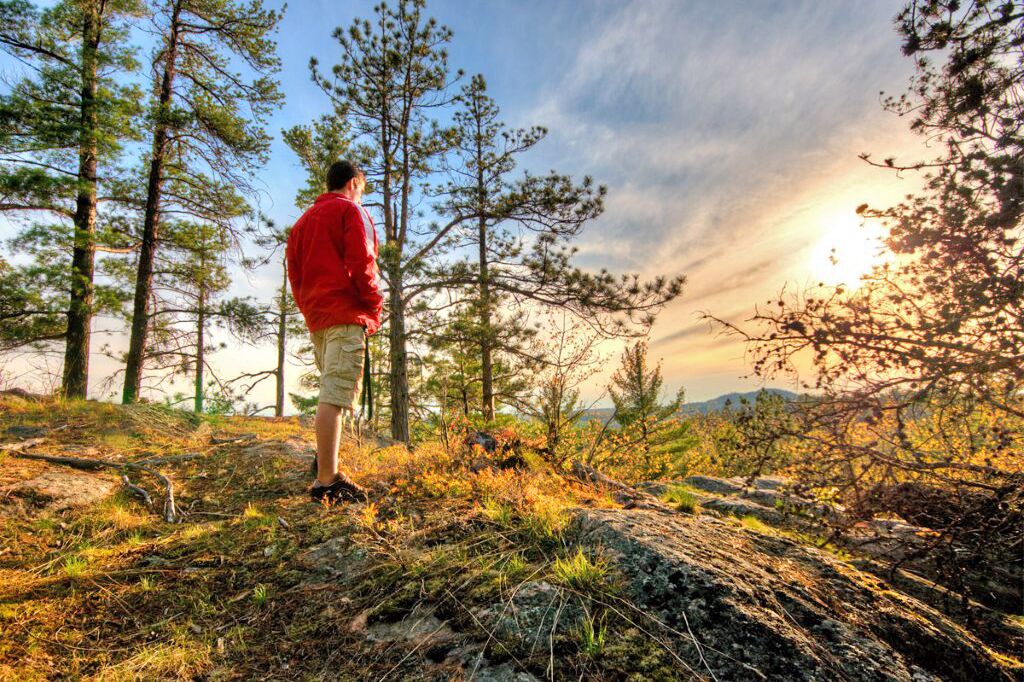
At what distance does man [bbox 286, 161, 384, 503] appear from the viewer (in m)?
3.22

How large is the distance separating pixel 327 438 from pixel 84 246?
33.4 feet

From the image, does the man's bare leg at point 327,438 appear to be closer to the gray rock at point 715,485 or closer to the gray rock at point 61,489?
the gray rock at point 61,489

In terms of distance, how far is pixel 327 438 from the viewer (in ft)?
10.4

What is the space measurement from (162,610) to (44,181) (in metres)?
10.8

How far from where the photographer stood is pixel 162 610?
2.13m

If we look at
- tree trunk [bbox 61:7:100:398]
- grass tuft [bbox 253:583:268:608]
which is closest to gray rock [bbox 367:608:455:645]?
grass tuft [bbox 253:583:268:608]

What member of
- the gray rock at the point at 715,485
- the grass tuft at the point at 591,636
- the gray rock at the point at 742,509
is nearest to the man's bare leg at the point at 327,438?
the grass tuft at the point at 591,636

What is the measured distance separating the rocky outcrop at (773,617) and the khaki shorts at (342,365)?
2.05 meters

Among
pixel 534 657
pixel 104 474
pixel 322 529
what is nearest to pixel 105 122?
pixel 104 474

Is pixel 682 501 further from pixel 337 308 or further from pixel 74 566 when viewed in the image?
pixel 74 566

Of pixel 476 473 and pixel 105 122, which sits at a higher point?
pixel 105 122

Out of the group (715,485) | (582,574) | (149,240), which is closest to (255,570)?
(582,574)

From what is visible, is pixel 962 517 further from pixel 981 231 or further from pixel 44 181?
pixel 44 181

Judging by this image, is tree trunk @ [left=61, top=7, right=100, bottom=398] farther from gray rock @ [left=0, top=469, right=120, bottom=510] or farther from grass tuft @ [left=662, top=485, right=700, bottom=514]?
grass tuft @ [left=662, top=485, right=700, bottom=514]
